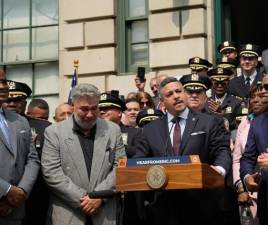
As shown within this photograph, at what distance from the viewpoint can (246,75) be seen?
470 inches

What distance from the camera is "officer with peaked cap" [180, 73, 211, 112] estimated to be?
A: 9.41 meters

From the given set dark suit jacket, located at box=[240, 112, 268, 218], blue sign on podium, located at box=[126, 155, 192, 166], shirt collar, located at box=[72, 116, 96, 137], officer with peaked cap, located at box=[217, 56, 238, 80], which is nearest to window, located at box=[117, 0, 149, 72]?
officer with peaked cap, located at box=[217, 56, 238, 80]

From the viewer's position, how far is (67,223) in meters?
7.79

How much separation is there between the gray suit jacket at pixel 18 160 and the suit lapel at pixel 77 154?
0.35m

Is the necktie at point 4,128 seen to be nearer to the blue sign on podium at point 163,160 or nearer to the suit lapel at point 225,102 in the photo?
the blue sign on podium at point 163,160

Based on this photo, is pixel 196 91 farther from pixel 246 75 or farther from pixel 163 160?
pixel 163 160

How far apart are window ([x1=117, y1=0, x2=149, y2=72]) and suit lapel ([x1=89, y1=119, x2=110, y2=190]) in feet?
25.3

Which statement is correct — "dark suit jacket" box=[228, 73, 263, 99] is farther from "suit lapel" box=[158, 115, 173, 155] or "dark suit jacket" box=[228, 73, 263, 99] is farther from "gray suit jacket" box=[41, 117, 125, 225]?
"gray suit jacket" box=[41, 117, 125, 225]

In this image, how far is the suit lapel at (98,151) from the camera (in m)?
7.87

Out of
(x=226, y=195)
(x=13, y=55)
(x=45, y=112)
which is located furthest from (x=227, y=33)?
(x=226, y=195)

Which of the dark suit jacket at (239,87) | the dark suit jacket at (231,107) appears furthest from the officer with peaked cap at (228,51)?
the dark suit jacket at (231,107)

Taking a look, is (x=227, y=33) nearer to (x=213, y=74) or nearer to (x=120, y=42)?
(x=120, y=42)

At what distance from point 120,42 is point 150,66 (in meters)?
1.02

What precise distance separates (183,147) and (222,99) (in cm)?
358
